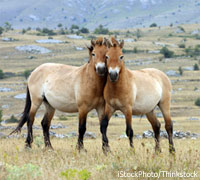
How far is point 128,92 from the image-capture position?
9.62 meters

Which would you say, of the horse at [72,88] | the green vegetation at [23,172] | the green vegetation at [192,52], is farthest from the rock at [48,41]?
the green vegetation at [23,172]

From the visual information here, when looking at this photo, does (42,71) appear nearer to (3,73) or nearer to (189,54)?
(3,73)

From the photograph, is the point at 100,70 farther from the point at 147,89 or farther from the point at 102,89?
the point at 147,89

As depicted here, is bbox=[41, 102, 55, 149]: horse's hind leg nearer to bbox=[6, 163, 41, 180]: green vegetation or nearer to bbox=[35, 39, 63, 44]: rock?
bbox=[6, 163, 41, 180]: green vegetation

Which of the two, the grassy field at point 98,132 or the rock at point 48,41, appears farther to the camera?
the rock at point 48,41

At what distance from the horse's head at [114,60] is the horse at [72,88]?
0.85 ft

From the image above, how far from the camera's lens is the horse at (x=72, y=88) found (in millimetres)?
9945

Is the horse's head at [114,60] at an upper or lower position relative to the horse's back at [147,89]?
upper

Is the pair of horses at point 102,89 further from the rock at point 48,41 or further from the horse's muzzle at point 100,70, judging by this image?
the rock at point 48,41

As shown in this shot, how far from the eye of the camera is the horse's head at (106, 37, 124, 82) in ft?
29.7

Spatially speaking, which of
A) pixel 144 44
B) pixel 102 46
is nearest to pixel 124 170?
pixel 102 46

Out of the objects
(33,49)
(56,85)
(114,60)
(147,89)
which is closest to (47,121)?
(56,85)

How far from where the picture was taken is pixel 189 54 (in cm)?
8094

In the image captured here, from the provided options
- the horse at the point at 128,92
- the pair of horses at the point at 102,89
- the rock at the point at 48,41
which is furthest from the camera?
the rock at the point at 48,41
